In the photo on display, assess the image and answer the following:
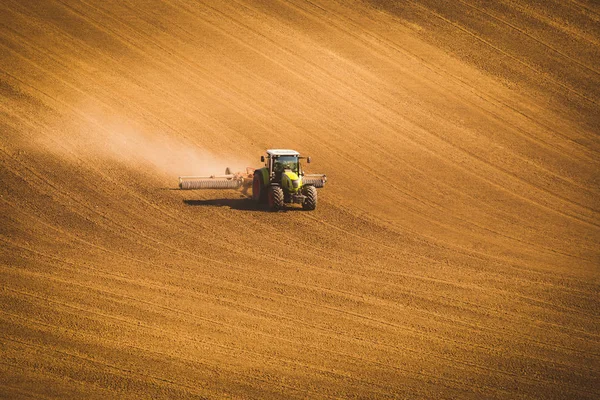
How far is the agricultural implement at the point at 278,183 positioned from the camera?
28.2 m

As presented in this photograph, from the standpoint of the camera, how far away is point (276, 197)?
91.7ft

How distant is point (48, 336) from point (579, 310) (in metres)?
11.9

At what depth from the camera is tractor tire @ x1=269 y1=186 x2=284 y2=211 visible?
1101 inches

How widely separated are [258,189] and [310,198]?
1.80 m

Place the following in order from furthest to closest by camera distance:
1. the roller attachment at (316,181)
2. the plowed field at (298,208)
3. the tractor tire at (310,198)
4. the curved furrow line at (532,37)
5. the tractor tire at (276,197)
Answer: the curved furrow line at (532,37) → the roller attachment at (316,181) → the tractor tire at (310,198) → the tractor tire at (276,197) → the plowed field at (298,208)

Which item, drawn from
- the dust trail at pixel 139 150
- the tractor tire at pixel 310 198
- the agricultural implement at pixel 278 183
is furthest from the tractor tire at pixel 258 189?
the dust trail at pixel 139 150

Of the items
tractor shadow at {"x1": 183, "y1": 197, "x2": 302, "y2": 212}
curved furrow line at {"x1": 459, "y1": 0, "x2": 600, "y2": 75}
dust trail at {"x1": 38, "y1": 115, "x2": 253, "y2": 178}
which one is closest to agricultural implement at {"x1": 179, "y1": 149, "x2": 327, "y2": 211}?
tractor shadow at {"x1": 183, "y1": 197, "x2": 302, "y2": 212}

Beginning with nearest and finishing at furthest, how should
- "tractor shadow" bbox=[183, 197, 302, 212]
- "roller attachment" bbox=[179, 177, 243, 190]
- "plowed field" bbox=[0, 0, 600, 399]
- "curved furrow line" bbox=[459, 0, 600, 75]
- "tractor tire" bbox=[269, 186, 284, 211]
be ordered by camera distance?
"plowed field" bbox=[0, 0, 600, 399]
"tractor tire" bbox=[269, 186, 284, 211]
"tractor shadow" bbox=[183, 197, 302, 212]
"roller attachment" bbox=[179, 177, 243, 190]
"curved furrow line" bbox=[459, 0, 600, 75]

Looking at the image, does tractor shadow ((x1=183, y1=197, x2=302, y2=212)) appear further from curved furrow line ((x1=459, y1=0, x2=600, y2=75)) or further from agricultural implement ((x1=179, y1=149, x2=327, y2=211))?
curved furrow line ((x1=459, y1=0, x2=600, y2=75))

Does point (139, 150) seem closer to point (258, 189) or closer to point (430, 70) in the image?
point (258, 189)

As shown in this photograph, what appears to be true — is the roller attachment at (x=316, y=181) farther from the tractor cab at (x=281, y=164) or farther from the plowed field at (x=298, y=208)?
the tractor cab at (x=281, y=164)

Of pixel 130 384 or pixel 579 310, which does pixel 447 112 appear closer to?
pixel 579 310

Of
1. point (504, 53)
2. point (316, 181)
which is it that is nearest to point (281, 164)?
point (316, 181)

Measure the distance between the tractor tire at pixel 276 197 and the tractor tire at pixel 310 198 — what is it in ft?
2.78
